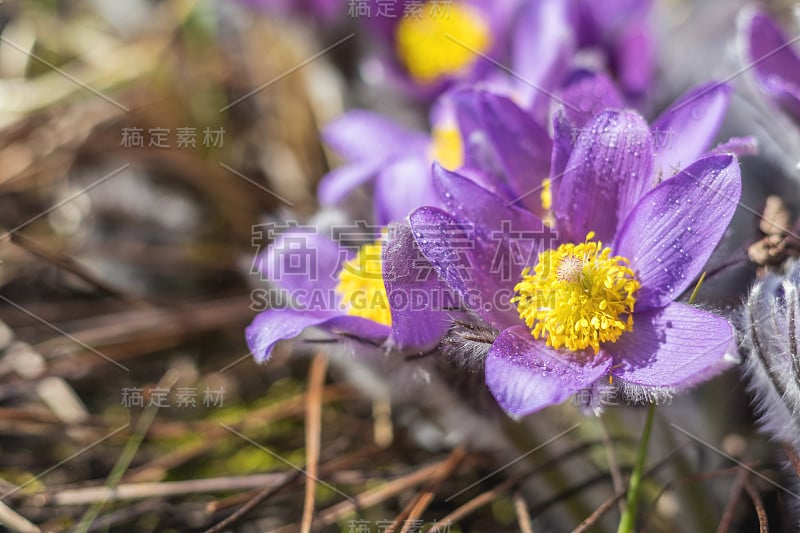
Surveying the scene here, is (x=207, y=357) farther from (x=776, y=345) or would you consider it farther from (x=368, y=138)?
(x=776, y=345)

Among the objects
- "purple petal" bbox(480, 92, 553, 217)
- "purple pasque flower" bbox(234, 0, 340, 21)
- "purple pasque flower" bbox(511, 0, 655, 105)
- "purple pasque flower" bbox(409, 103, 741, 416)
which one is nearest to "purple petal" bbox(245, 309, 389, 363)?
"purple pasque flower" bbox(409, 103, 741, 416)

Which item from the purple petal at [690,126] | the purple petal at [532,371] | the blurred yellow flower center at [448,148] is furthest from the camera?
the blurred yellow flower center at [448,148]

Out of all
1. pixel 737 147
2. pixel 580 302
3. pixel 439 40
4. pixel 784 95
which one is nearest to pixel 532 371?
pixel 580 302

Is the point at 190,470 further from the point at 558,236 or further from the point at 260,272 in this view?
the point at 558,236

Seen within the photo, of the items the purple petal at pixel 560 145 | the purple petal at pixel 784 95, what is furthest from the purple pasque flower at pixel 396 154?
the purple petal at pixel 784 95

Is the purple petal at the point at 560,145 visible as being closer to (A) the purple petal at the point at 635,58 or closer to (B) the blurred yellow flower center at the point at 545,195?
(B) the blurred yellow flower center at the point at 545,195

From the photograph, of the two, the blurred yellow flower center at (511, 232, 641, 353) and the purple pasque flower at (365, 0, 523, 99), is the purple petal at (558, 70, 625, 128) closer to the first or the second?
the blurred yellow flower center at (511, 232, 641, 353)

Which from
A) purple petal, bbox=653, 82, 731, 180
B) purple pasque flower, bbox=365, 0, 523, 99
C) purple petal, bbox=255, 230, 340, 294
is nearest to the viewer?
purple petal, bbox=653, 82, 731, 180

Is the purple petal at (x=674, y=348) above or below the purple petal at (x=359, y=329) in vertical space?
below
